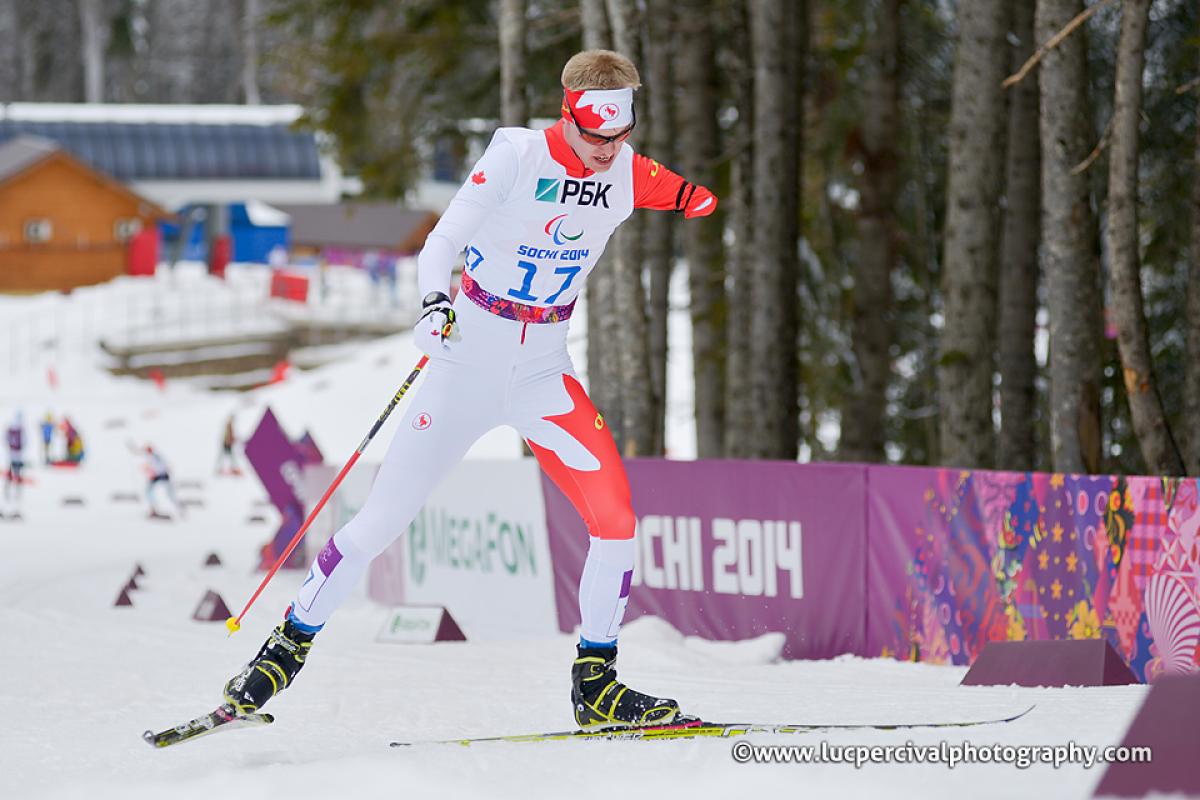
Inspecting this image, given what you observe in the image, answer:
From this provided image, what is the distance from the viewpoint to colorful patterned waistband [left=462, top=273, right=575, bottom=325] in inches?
235

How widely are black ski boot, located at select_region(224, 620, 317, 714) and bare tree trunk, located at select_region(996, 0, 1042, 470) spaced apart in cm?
750

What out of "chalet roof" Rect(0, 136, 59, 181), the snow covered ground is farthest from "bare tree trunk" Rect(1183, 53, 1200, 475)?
"chalet roof" Rect(0, 136, 59, 181)

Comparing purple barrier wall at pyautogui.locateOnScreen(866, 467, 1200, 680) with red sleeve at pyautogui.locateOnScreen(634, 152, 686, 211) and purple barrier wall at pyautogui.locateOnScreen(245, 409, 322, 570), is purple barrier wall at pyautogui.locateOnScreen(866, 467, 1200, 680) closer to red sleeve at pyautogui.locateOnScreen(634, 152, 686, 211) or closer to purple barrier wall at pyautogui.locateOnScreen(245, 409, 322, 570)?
red sleeve at pyautogui.locateOnScreen(634, 152, 686, 211)

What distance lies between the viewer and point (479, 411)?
5.91m

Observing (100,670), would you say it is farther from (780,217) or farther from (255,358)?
(255,358)

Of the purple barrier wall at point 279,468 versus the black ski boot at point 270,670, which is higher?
the black ski boot at point 270,670

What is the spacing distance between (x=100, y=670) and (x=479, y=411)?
3.77 meters

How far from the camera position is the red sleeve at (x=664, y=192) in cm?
624

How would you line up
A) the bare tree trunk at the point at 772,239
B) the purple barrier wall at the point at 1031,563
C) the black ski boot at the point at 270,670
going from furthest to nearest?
the bare tree trunk at the point at 772,239 → the purple barrier wall at the point at 1031,563 → the black ski boot at the point at 270,670

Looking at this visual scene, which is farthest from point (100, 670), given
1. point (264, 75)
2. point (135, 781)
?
point (264, 75)

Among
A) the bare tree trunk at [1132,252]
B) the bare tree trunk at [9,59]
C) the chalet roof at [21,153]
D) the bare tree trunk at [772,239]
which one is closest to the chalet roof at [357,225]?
the chalet roof at [21,153]

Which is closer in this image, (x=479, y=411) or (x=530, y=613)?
(x=479, y=411)

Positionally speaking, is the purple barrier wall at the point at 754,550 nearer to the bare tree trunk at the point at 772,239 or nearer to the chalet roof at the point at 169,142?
the bare tree trunk at the point at 772,239

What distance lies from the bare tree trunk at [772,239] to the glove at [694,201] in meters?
7.84
